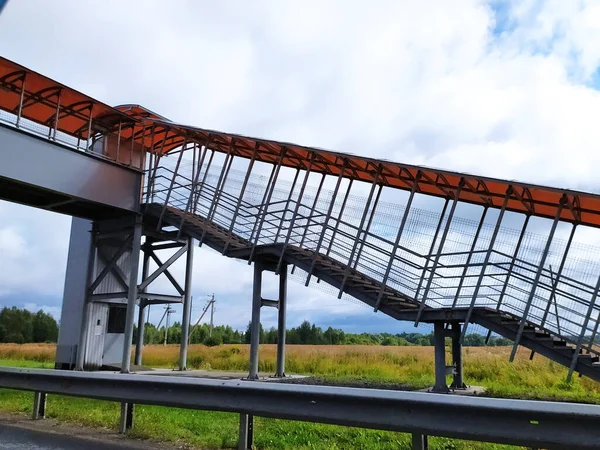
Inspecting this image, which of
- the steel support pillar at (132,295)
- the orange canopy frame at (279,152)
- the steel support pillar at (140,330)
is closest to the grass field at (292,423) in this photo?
the orange canopy frame at (279,152)

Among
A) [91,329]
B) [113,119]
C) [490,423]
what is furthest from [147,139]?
[490,423]

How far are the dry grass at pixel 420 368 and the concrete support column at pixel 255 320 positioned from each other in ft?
8.36

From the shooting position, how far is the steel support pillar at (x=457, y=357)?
1307 cm

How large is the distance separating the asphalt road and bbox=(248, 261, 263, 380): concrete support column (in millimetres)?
8544

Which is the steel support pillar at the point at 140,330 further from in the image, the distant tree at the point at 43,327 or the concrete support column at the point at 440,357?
the distant tree at the point at 43,327

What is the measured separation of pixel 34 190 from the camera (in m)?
15.5

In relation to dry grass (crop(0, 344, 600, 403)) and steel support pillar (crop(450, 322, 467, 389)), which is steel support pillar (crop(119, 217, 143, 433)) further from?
steel support pillar (crop(450, 322, 467, 389))

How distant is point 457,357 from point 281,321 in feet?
18.3

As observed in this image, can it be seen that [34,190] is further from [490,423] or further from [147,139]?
[490,423]

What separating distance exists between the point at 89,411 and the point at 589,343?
394 inches

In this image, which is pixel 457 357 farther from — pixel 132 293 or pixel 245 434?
pixel 132 293

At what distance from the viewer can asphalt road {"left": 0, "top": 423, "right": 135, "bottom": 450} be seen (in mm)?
5738

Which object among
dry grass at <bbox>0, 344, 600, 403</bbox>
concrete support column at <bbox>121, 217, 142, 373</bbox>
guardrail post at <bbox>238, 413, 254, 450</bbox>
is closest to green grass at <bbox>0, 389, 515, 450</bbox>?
guardrail post at <bbox>238, 413, 254, 450</bbox>

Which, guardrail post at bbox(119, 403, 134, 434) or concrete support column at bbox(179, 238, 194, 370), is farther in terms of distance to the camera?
concrete support column at bbox(179, 238, 194, 370)
